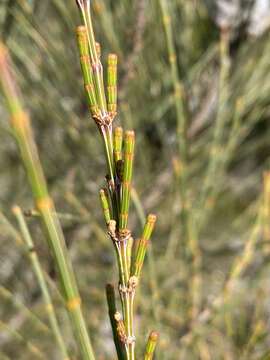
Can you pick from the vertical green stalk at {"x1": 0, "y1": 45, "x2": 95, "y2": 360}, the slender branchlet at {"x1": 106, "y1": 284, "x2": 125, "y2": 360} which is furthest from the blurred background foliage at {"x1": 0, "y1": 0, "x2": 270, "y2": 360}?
the vertical green stalk at {"x1": 0, "y1": 45, "x2": 95, "y2": 360}

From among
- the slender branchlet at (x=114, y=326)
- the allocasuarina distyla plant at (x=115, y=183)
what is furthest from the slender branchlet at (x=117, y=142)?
the slender branchlet at (x=114, y=326)

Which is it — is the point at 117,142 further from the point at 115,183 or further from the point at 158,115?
the point at 158,115

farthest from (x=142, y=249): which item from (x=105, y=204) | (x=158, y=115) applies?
(x=158, y=115)

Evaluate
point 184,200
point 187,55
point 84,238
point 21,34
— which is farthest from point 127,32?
point 84,238

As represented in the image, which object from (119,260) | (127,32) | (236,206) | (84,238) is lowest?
(119,260)

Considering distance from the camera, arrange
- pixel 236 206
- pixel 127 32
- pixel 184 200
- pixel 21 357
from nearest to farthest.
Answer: pixel 184 200 → pixel 127 32 → pixel 21 357 → pixel 236 206

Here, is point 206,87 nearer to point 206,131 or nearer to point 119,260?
point 206,131

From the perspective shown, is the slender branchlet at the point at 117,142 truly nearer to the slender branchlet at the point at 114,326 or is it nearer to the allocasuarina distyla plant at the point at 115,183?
the allocasuarina distyla plant at the point at 115,183
